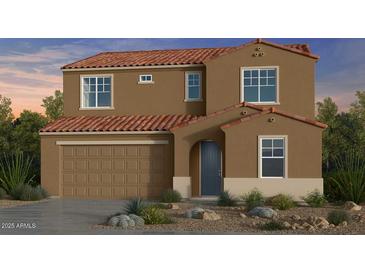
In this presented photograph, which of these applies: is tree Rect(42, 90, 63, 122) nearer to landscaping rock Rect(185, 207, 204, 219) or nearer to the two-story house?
the two-story house

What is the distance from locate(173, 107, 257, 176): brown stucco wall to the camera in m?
21.9

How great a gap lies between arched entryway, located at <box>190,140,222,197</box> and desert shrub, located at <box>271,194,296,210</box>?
12.2 ft

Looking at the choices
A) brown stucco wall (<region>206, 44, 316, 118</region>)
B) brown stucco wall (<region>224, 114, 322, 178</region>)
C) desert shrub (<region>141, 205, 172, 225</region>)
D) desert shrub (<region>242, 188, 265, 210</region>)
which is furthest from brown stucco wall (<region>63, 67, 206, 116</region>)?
desert shrub (<region>141, 205, 172, 225</region>)

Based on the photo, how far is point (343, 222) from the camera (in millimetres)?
15719

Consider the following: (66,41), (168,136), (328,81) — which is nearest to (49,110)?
(66,41)

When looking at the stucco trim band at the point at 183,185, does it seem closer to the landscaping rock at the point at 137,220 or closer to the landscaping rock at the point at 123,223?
the landscaping rock at the point at 137,220

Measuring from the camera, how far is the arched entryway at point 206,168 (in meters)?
23.2

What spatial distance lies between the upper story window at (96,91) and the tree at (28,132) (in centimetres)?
1004

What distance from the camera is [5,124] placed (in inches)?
1415

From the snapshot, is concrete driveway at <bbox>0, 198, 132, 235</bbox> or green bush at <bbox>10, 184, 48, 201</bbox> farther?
green bush at <bbox>10, 184, 48, 201</bbox>

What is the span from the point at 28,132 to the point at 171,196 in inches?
693

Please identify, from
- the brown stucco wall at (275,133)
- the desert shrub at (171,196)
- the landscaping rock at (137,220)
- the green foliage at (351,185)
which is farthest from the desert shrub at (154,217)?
the green foliage at (351,185)

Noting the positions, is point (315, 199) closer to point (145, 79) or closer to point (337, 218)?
point (337, 218)

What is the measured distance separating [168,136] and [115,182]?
3.18 meters
